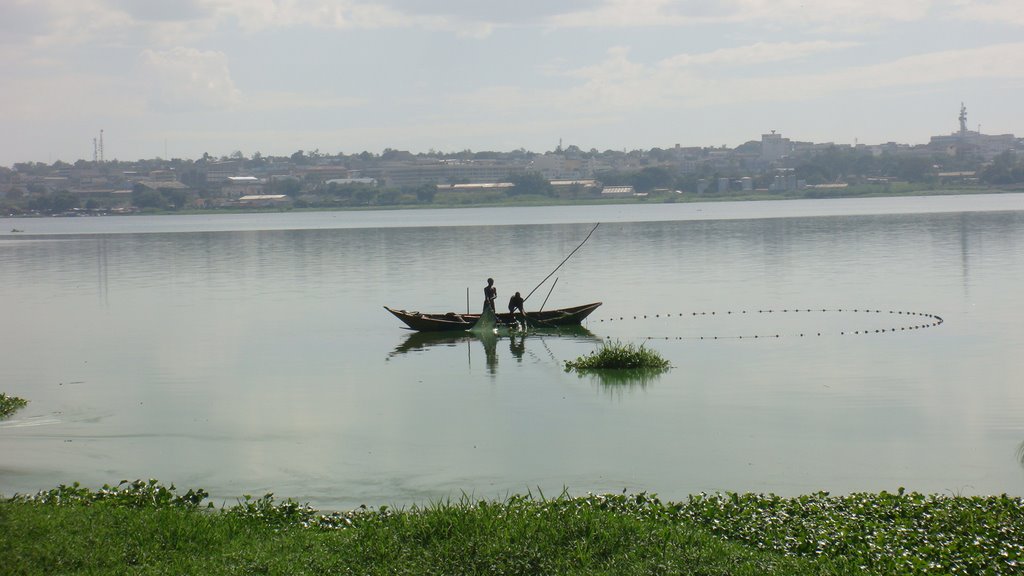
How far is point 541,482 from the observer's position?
13617mm

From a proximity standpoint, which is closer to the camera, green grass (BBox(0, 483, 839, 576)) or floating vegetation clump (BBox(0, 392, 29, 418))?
green grass (BBox(0, 483, 839, 576))

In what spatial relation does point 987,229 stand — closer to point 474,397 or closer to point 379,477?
point 474,397

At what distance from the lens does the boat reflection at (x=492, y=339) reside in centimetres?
2547

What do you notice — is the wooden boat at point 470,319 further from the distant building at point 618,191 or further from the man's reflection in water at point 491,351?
the distant building at point 618,191

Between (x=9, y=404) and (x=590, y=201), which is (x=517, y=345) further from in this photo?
(x=590, y=201)

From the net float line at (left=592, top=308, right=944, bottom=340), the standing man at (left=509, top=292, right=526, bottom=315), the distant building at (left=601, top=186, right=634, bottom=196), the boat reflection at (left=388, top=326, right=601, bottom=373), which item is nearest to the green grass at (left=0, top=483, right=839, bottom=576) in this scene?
the boat reflection at (left=388, top=326, right=601, bottom=373)

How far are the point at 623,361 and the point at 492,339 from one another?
5.94m

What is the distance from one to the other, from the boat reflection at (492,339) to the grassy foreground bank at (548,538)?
542 inches

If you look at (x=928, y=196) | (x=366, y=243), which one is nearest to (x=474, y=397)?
(x=366, y=243)

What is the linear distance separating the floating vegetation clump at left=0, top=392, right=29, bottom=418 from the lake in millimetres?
309

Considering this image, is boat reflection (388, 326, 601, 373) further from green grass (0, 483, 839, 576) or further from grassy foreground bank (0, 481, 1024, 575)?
green grass (0, 483, 839, 576)

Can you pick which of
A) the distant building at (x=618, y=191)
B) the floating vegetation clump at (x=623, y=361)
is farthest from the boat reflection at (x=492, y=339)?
the distant building at (x=618, y=191)

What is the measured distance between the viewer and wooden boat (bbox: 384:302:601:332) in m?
27.9

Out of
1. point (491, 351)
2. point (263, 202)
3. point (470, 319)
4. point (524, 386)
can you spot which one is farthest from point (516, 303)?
point (263, 202)
